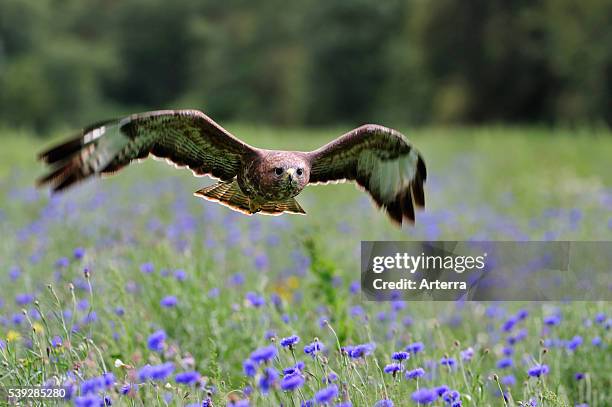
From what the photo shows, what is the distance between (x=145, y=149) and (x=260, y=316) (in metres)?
1.19

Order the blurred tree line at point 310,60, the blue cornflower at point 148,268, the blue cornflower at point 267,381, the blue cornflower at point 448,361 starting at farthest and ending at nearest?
the blurred tree line at point 310,60 → the blue cornflower at point 148,268 → the blue cornflower at point 448,361 → the blue cornflower at point 267,381

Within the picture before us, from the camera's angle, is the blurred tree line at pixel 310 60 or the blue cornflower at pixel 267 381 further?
the blurred tree line at pixel 310 60

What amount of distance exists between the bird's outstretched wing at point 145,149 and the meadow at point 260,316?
34 cm

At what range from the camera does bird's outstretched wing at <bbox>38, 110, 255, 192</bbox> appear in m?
2.32

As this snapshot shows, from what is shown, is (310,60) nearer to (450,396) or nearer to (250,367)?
(450,396)

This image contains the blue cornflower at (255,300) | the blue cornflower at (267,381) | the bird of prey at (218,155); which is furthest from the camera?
the blue cornflower at (255,300)

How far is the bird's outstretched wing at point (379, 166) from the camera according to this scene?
94.9 inches

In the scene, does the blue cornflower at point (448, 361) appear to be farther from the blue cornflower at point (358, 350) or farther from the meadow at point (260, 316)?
the blue cornflower at point (358, 350)

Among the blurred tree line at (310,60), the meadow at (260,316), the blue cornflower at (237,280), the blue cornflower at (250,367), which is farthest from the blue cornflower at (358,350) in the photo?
the blurred tree line at (310,60)

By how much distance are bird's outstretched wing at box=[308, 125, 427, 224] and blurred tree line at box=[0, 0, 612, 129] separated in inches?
979

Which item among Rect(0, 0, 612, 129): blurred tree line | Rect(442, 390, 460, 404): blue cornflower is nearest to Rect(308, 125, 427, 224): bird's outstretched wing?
Rect(442, 390, 460, 404): blue cornflower

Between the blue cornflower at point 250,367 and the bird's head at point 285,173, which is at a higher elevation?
the bird's head at point 285,173

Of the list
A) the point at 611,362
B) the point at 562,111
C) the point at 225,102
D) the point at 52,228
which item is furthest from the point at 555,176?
the point at 225,102

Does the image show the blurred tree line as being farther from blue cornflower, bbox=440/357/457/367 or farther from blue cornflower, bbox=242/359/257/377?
blue cornflower, bbox=242/359/257/377
